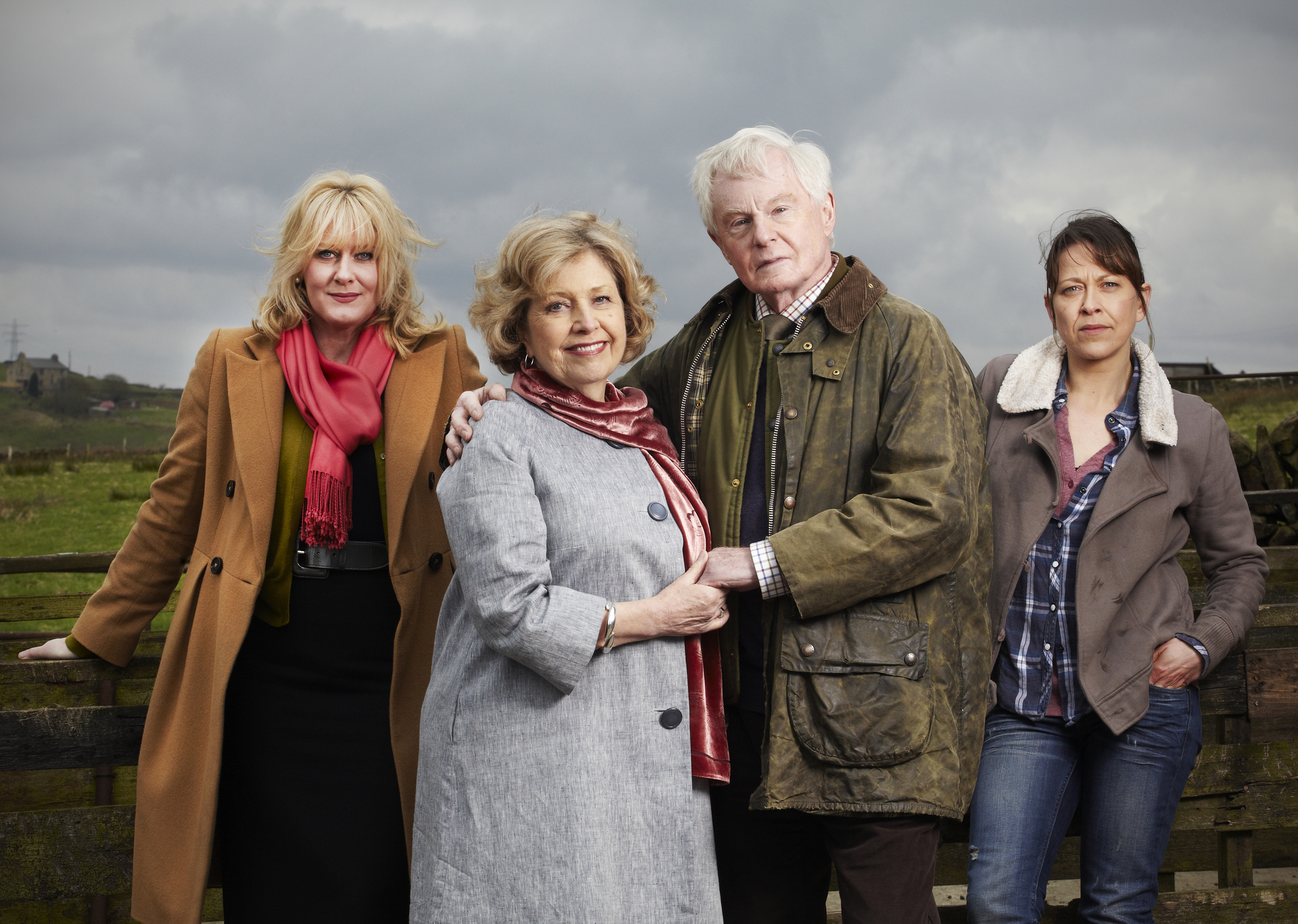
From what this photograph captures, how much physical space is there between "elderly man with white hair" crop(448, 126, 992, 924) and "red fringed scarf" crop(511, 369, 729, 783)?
111 mm

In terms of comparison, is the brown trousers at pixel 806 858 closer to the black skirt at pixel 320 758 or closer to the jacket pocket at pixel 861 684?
the jacket pocket at pixel 861 684

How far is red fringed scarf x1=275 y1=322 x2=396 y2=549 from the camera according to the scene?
272 centimetres

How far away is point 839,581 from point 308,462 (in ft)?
5.11

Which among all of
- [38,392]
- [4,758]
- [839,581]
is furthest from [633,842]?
[38,392]

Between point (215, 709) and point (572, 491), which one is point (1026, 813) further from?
point (215, 709)

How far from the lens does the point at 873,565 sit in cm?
220

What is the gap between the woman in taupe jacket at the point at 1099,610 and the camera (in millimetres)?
2582

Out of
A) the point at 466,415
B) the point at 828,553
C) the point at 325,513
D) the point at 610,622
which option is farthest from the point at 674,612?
the point at 325,513

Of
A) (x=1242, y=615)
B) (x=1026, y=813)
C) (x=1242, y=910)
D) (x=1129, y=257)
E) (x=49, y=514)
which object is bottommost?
(x=1242, y=910)

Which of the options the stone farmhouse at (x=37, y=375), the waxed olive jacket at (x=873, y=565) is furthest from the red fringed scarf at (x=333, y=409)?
the stone farmhouse at (x=37, y=375)

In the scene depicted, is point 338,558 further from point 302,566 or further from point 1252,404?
point 1252,404

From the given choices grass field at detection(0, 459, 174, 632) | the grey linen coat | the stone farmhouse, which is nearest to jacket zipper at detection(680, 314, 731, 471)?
the grey linen coat

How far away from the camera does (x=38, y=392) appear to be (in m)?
57.8

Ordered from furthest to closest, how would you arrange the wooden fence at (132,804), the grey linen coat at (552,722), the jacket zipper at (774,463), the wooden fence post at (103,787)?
the wooden fence post at (103,787) < the wooden fence at (132,804) < the jacket zipper at (774,463) < the grey linen coat at (552,722)
